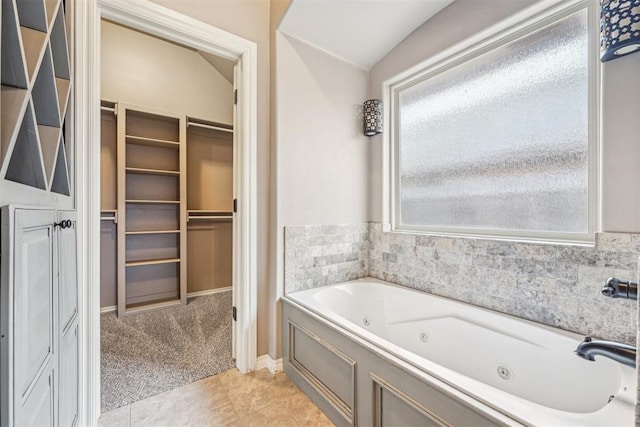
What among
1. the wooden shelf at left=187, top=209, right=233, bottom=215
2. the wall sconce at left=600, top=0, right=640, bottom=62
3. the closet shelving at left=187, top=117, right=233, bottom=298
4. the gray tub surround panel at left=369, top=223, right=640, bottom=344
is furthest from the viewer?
the closet shelving at left=187, top=117, right=233, bottom=298

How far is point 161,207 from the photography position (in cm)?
305

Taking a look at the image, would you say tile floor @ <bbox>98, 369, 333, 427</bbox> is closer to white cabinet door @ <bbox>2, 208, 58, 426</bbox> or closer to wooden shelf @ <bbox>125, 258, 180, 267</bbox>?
white cabinet door @ <bbox>2, 208, 58, 426</bbox>

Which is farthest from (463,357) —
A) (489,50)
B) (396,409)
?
(489,50)

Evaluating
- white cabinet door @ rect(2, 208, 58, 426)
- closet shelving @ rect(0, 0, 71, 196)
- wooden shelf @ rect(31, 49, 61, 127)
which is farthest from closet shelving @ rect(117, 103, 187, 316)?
white cabinet door @ rect(2, 208, 58, 426)

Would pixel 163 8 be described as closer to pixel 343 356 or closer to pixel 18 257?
pixel 18 257

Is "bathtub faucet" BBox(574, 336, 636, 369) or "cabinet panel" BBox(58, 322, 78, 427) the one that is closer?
"bathtub faucet" BBox(574, 336, 636, 369)

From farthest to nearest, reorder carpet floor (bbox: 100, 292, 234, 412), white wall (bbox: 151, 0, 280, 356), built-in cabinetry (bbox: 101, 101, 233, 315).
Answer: built-in cabinetry (bbox: 101, 101, 233, 315) < white wall (bbox: 151, 0, 280, 356) < carpet floor (bbox: 100, 292, 234, 412)

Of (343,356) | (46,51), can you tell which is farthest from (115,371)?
(46,51)

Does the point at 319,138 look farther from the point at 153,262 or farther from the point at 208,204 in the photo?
the point at 153,262

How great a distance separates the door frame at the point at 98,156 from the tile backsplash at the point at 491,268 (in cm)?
34

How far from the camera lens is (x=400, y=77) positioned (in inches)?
87.1

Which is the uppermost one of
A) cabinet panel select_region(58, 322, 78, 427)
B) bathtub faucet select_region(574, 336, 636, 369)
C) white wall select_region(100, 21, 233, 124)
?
white wall select_region(100, 21, 233, 124)

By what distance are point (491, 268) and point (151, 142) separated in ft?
11.0

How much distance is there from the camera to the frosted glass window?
140 cm
